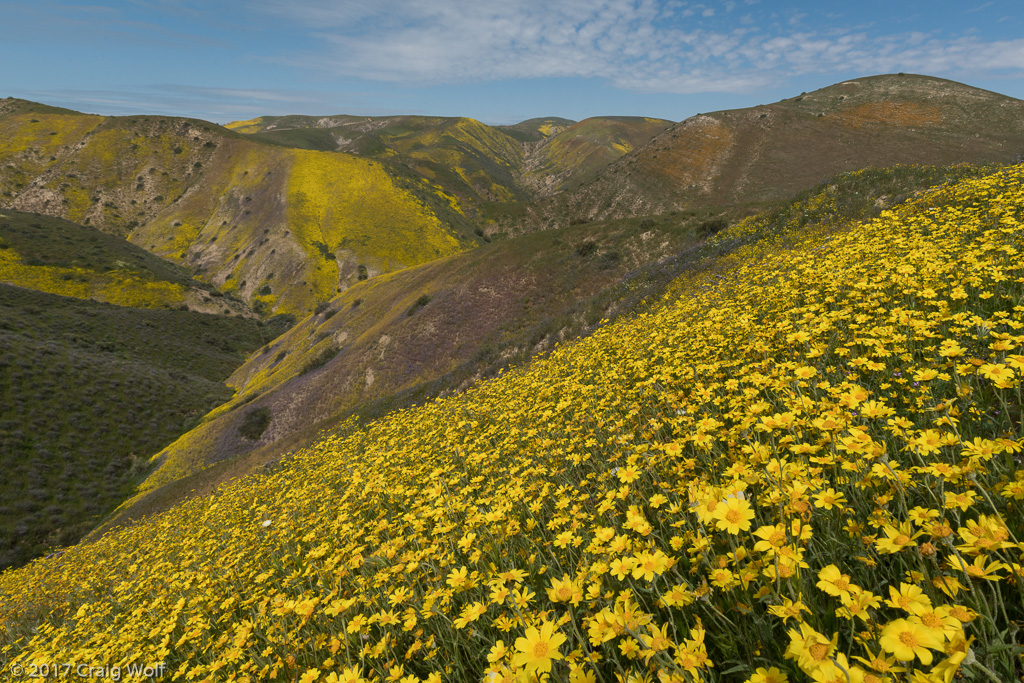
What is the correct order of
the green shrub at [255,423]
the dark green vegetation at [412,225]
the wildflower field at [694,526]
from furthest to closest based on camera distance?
the green shrub at [255,423] < the dark green vegetation at [412,225] < the wildflower field at [694,526]

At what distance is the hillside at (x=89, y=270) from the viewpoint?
60406mm

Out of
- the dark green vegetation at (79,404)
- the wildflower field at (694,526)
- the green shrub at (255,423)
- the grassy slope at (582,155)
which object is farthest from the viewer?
the grassy slope at (582,155)

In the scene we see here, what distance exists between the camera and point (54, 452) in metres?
30.8

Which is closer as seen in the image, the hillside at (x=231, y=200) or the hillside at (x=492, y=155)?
the hillside at (x=231, y=200)

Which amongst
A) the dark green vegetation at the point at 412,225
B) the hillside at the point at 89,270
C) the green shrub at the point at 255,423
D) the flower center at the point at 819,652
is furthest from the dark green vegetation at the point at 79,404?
the flower center at the point at 819,652

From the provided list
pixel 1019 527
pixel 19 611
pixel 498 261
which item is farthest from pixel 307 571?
pixel 498 261

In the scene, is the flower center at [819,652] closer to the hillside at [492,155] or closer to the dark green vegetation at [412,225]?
the dark green vegetation at [412,225]

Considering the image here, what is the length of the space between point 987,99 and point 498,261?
312 feet

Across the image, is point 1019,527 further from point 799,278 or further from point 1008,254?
point 799,278

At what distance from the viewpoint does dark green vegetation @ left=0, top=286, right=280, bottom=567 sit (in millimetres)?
27000

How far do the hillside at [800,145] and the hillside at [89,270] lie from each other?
6190cm

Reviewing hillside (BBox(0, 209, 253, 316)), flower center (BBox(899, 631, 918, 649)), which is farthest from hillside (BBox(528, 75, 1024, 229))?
flower center (BBox(899, 631, 918, 649))

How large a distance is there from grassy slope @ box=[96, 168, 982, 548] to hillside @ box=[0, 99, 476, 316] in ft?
134

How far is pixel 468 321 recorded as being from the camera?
29891 mm
